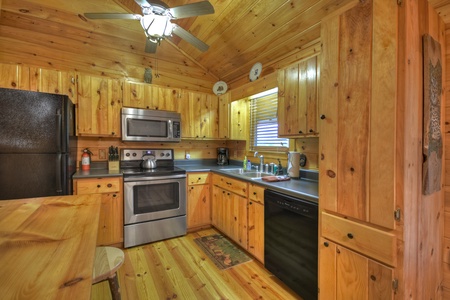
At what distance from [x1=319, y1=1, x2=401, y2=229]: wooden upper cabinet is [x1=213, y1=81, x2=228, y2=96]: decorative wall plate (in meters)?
2.43

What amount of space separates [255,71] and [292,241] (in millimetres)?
2266

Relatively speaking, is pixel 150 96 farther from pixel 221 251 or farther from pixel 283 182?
pixel 221 251

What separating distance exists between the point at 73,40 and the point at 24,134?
1590 mm

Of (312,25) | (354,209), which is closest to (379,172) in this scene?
(354,209)

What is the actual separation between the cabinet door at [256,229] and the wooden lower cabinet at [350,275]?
2.37 feet

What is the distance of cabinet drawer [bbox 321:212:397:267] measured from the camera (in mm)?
1078

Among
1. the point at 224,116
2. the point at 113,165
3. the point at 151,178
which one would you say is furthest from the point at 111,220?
the point at 224,116

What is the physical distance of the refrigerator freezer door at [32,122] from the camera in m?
1.89

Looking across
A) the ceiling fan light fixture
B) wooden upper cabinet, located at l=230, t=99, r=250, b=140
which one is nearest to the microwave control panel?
wooden upper cabinet, located at l=230, t=99, r=250, b=140

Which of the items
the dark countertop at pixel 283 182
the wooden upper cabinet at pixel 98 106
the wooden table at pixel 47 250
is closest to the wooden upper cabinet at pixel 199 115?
the dark countertop at pixel 283 182

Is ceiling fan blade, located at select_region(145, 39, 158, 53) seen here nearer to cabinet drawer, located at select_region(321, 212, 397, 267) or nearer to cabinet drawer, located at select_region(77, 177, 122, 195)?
cabinet drawer, located at select_region(77, 177, 122, 195)

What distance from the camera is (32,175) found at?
1.98 meters

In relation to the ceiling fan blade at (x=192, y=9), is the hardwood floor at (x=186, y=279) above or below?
below

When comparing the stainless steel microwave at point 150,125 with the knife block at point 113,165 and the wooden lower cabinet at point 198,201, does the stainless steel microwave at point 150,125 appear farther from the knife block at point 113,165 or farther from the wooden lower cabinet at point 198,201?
the wooden lower cabinet at point 198,201
